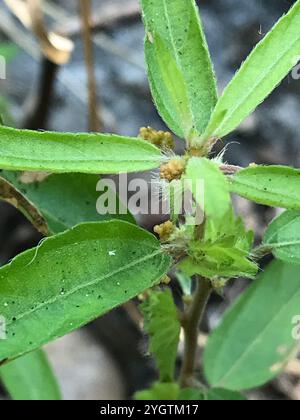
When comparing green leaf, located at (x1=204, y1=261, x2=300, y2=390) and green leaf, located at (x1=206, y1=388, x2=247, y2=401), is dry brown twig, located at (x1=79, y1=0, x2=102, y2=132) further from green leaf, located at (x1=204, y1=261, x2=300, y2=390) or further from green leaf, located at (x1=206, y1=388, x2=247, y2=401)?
green leaf, located at (x1=206, y1=388, x2=247, y2=401)

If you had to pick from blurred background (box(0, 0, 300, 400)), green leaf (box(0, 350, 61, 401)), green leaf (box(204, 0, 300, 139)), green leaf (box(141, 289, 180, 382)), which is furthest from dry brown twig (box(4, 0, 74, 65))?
green leaf (box(204, 0, 300, 139))

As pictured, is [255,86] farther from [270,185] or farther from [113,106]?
[113,106]

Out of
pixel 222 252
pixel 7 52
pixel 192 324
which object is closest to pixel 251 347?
pixel 192 324

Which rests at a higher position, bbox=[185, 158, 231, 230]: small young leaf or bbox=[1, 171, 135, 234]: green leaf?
bbox=[1, 171, 135, 234]: green leaf

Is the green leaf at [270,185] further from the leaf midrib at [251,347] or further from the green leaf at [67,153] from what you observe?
the leaf midrib at [251,347]

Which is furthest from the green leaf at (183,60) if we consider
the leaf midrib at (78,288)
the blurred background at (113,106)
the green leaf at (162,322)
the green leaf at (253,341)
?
the blurred background at (113,106)


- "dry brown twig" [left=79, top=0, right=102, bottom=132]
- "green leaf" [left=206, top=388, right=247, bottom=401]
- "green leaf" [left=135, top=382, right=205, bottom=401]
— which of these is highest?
"dry brown twig" [left=79, top=0, right=102, bottom=132]
